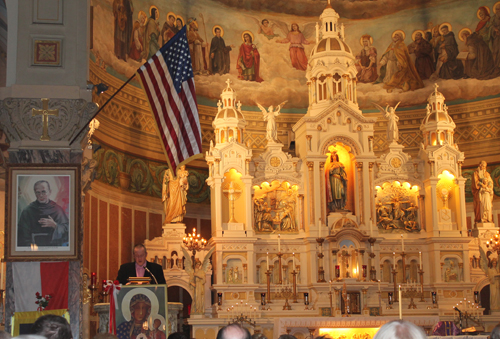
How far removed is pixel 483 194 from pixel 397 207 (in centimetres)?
325

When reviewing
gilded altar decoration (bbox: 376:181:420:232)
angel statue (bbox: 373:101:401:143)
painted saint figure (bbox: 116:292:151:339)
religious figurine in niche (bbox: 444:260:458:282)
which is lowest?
painted saint figure (bbox: 116:292:151:339)

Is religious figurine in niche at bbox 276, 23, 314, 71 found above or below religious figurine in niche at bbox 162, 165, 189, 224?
above

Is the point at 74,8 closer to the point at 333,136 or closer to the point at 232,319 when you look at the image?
the point at 232,319

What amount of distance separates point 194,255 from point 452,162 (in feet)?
33.4

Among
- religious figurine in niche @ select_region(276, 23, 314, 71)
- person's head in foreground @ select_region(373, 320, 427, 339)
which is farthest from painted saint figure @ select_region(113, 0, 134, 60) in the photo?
person's head in foreground @ select_region(373, 320, 427, 339)

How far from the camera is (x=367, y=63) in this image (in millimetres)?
33438

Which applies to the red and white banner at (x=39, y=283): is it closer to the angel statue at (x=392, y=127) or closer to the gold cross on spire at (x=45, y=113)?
the gold cross on spire at (x=45, y=113)

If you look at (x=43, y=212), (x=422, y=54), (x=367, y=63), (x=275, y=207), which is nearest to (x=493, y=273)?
(x=275, y=207)

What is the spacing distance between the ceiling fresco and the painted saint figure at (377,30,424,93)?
44mm

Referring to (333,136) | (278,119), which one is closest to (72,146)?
(333,136)

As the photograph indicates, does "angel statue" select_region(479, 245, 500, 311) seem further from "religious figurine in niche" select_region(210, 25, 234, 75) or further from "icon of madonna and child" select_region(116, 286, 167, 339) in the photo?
"icon of madonna and child" select_region(116, 286, 167, 339)

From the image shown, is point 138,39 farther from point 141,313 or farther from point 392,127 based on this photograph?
point 141,313

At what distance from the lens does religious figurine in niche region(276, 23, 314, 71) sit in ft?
110

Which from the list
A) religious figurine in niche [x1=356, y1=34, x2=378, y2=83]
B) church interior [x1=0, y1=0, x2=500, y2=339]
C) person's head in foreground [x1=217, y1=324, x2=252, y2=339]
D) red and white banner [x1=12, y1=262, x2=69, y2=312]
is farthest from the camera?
religious figurine in niche [x1=356, y1=34, x2=378, y2=83]
